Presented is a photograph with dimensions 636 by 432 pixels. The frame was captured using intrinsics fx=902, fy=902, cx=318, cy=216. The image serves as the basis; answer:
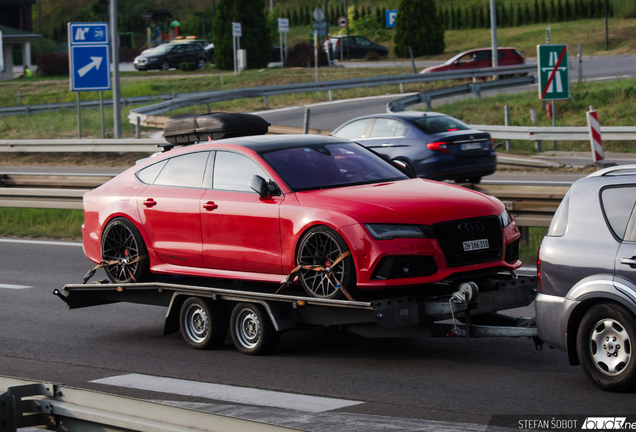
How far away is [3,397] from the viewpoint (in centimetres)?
398

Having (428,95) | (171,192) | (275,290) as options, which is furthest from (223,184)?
(428,95)

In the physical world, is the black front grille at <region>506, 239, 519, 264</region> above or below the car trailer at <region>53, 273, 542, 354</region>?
above

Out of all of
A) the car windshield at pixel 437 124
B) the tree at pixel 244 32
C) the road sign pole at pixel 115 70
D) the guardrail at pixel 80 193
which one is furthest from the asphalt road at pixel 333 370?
the tree at pixel 244 32

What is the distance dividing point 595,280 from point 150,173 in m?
4.61

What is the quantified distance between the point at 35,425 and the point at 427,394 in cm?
286

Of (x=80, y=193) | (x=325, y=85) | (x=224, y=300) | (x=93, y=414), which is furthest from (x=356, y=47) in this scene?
(x=93, y=414)

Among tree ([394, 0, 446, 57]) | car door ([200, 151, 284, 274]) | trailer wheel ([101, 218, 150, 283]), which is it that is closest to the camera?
car door ([200, 151, 284, 274])

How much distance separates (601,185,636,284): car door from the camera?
5719mm

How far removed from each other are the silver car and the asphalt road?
0.90 ft

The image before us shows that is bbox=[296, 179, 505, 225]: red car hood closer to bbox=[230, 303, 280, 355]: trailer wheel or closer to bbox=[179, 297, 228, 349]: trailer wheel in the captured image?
bbox=[230, 303, 280, 355]: trailer wheel

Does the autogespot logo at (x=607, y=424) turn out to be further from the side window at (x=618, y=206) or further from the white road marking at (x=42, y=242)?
the white road marking at (x=42, y=242)

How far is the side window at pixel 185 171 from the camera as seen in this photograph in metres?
8.30

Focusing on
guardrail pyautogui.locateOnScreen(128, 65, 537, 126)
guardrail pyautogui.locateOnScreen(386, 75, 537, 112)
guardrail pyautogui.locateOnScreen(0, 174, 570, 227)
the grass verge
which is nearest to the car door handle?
guardrail pyautogui.locateOnScreen(0, 174, 570, 227)

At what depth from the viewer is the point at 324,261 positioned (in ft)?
23.3
